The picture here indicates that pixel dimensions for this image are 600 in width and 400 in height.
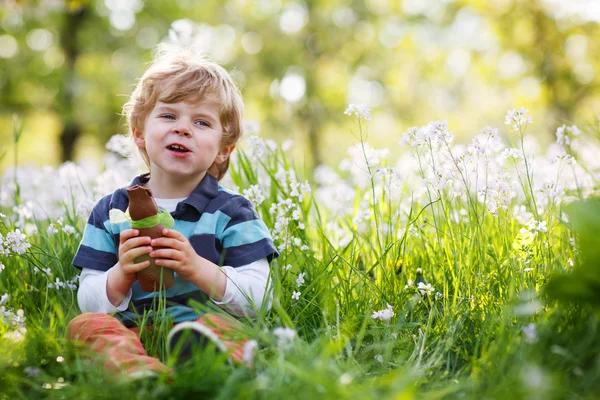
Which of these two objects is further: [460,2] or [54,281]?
[460,2]

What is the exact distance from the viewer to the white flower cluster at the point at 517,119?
114 inches

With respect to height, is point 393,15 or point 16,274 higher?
point 393,15

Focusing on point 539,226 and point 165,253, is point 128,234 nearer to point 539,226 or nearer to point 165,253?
point 165,253

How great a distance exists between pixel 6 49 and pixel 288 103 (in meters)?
8.95

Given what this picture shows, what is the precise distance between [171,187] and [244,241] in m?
0.52

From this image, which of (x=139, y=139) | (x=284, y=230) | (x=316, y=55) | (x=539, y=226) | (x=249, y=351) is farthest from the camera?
(x=316, y=55)

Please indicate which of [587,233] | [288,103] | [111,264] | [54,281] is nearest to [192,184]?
[111,264]

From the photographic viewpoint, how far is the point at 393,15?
1891 cm

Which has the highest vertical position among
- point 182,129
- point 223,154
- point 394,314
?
point 182,129

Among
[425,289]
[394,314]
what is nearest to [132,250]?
[394,314]

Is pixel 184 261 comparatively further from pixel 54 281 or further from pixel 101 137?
pixel 101 137

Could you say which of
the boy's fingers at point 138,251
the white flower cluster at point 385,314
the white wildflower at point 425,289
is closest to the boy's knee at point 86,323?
the boy's fingers at point 138,251

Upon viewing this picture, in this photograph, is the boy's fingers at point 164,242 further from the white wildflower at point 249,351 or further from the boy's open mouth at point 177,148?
the white wildflower at point 249,351

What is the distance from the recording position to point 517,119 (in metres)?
2.96
